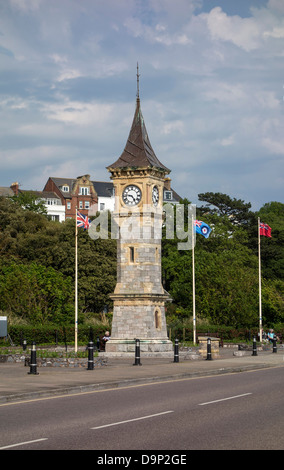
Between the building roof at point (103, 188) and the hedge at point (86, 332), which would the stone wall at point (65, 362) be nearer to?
the hedge at point (86, 332)

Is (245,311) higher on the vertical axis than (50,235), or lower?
lower

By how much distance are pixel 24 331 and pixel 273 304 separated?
2698 centimetres

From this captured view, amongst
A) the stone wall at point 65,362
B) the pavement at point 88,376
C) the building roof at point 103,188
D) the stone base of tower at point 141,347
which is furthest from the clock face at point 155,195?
the building roof at point 103,188

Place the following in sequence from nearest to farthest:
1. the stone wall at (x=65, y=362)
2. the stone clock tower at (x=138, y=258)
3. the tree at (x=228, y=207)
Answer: the stone wall at (x=65, y=362), the stone clock tower at (x=138, y=258), the tree at (x=228, y=207)

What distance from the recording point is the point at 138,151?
49438mm

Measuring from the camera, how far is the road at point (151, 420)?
11.4 meters

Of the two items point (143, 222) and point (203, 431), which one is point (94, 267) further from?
point (203, 431)

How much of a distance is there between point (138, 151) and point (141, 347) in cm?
1273

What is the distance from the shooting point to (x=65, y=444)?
37.3 feet

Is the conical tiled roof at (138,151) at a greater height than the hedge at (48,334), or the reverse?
the conical tiled roof at (138,151)

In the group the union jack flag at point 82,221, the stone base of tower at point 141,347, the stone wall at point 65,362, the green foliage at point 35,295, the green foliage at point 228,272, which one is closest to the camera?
the stone wall at point 65,362

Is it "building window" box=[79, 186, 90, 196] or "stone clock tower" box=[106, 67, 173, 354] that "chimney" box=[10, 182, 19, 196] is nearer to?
"building window" box=[79, 186, 90, 196]

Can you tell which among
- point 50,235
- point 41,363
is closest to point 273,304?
point 50,235

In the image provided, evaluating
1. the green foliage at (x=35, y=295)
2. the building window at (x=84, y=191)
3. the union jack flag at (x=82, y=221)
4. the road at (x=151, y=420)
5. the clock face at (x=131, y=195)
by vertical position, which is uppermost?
the building window at (x=84, y=191)
